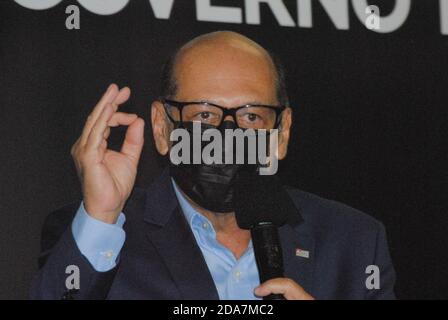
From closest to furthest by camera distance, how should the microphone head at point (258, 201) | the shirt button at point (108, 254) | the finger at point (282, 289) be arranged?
the finger at point (282, 289), the microphone head at point (258, 201), the shirt button at point (108, 254)

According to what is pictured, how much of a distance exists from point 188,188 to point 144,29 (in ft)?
2.17

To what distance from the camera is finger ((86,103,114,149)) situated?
2.16 meters

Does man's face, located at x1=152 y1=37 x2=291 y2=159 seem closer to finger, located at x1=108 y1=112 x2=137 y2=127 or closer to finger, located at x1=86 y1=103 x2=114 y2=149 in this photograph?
finger, located at x1=108 y1=112 x2=137 y2=127

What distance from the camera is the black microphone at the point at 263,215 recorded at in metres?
1.90

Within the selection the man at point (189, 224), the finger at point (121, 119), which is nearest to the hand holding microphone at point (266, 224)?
the man at point (189, 224)

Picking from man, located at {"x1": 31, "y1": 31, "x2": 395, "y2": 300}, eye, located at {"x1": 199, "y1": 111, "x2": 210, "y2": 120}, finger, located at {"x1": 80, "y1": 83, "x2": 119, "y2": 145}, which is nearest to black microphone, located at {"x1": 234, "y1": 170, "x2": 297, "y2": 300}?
Answer: man, located at {"x1": 31, "y1": 31, "x2": 395, "y2": 300}

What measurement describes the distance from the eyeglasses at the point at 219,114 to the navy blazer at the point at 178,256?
9.6 inches

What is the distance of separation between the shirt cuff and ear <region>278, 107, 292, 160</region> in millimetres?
683

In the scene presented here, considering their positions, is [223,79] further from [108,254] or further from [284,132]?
[108,254]

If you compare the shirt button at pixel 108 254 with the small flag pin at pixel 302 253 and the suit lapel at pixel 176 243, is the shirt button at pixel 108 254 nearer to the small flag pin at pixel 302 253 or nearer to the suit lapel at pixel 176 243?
the suit lapel at pixel 176 243
